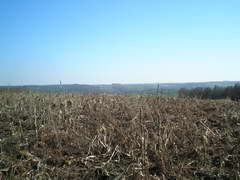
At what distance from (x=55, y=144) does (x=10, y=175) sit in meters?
0.99

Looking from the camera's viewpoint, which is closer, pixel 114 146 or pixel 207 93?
pixel 114 146

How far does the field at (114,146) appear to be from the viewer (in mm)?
3242

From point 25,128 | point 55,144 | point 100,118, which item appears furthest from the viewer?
→ point 100,118

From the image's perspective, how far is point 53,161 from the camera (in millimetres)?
3561

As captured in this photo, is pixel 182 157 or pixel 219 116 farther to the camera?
pixel 219 116

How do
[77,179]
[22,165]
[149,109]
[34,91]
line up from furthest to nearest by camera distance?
[34,91]
[149,109]
[22,165]
[77,179]

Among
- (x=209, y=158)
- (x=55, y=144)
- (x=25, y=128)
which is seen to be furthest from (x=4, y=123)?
(x=209, y=158)

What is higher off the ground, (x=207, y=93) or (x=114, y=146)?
(x=207, y=93)

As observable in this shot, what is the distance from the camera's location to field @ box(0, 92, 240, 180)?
128 inches

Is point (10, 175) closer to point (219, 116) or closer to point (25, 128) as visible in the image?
point (25, 128)

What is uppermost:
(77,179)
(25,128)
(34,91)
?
(34,91)

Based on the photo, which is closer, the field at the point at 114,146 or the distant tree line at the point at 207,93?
the field at the point at 114,146

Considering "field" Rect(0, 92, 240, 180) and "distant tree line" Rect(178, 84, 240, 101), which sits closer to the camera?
"field" Rect(0, 92, 240, 180)

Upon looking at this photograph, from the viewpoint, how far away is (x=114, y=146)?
3920mm
